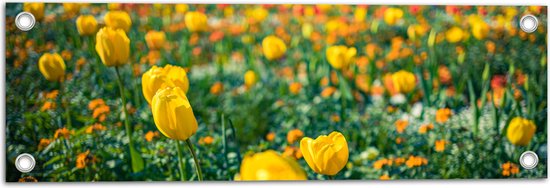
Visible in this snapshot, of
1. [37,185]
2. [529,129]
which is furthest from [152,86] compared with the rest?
[529,129]

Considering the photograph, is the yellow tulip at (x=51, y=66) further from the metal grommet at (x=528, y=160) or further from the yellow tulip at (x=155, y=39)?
the metal grommet at (x=528, y=160)

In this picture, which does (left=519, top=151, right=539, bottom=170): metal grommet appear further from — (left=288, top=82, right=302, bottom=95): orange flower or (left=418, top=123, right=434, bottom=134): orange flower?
(left=288, top=82, right=302, bottom=95): orange flower

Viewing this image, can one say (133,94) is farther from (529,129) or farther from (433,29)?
(529,129)

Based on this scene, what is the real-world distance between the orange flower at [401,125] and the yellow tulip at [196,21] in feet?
1.94

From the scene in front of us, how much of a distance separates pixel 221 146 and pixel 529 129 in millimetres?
822

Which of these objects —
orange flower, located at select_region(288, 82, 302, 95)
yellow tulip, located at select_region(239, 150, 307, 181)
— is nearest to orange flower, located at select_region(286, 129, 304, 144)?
orange flower, located at select_region(288, 82, 302, 95)

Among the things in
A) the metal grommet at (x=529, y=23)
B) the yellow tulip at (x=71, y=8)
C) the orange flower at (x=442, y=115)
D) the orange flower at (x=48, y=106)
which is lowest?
the orange flower at (x=442, y=115)

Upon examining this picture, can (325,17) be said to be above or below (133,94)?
above

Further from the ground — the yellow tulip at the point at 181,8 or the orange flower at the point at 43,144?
the yellow tulip at the point at 181,8

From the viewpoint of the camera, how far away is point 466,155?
6.10 ft

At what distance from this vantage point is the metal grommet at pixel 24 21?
1756 millimetres

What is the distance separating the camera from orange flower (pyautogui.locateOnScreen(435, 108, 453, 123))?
1.88 meters

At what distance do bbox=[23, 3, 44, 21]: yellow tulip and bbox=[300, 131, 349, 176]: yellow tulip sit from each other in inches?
32.4

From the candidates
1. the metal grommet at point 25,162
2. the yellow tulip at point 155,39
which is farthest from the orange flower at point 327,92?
the metal grommet at point 25,162
